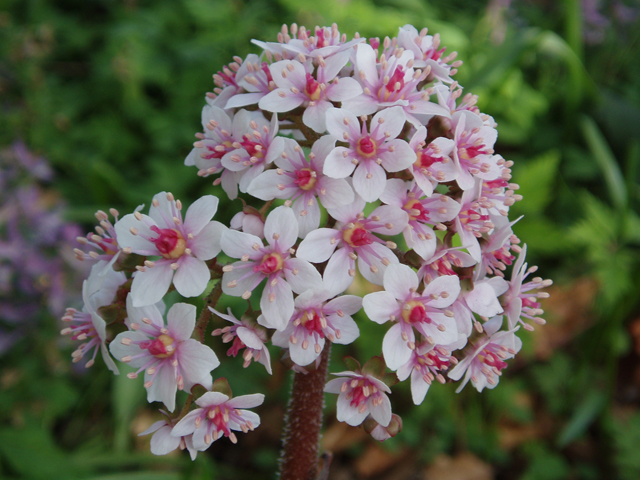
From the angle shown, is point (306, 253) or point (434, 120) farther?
point (434, 120)

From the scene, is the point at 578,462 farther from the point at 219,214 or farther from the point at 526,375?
the point at 219,214

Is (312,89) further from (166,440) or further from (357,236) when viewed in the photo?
(166,440)

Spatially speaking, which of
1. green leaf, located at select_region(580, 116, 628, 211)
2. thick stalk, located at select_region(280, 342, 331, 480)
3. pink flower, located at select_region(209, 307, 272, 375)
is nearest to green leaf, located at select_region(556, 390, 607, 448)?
green leaf, located at select_region(580, 116, 628, 211)

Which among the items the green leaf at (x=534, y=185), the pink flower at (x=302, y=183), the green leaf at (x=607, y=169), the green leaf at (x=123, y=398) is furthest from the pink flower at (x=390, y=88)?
the green leaf at (x=607, y=169)

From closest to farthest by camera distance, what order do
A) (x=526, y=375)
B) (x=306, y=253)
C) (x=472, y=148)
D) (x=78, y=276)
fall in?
(x=306, y=253) < (x=472, y=148) < (x=78, y=276) < (x=526, y=375)

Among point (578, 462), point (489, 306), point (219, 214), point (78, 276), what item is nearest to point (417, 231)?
point (489, 306)

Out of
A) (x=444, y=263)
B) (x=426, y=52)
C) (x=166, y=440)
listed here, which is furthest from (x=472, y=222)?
(x=166, y=440)

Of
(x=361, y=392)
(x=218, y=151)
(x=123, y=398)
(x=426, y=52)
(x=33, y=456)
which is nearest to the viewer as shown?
(x=361, y=392)
